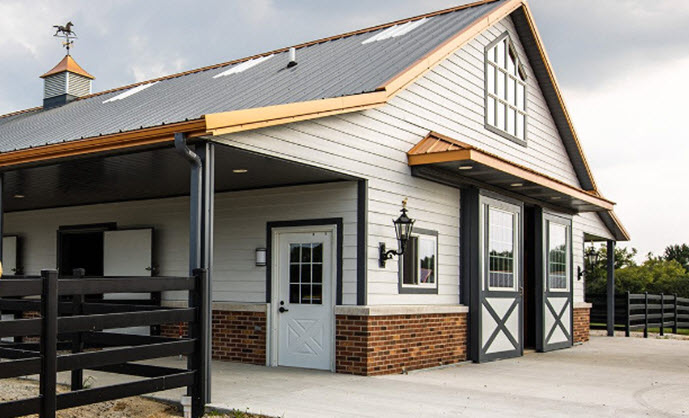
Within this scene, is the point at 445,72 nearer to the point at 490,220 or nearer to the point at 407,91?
the point at 407,91

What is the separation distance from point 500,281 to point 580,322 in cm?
524

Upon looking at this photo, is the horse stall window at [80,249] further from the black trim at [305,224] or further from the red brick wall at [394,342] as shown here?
the red brick wall at [394,342]

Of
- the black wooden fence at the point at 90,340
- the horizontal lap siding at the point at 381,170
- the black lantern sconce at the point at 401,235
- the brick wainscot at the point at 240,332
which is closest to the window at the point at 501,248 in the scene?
the horizontal lap siding at the point at 381,170

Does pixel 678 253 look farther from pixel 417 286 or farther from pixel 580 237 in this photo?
pixel 417 286

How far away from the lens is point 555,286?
50.4 feet

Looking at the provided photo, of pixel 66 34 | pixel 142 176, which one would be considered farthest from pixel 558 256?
pixel 66 34

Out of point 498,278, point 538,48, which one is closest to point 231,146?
point 498,278

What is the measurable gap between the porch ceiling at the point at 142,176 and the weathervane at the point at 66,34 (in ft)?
27.3

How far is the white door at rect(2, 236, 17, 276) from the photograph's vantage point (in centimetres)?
1565

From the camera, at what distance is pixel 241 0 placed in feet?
57.7

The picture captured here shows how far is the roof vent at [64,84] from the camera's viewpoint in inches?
762

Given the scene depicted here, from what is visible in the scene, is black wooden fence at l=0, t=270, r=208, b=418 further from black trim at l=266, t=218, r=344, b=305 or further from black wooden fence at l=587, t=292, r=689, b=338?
black wooden fence at l=587, t=292, r=689, b=338

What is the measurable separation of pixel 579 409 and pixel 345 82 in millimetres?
5223

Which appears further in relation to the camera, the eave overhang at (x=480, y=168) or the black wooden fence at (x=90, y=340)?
the eave overhang at (x=480, y=168)
